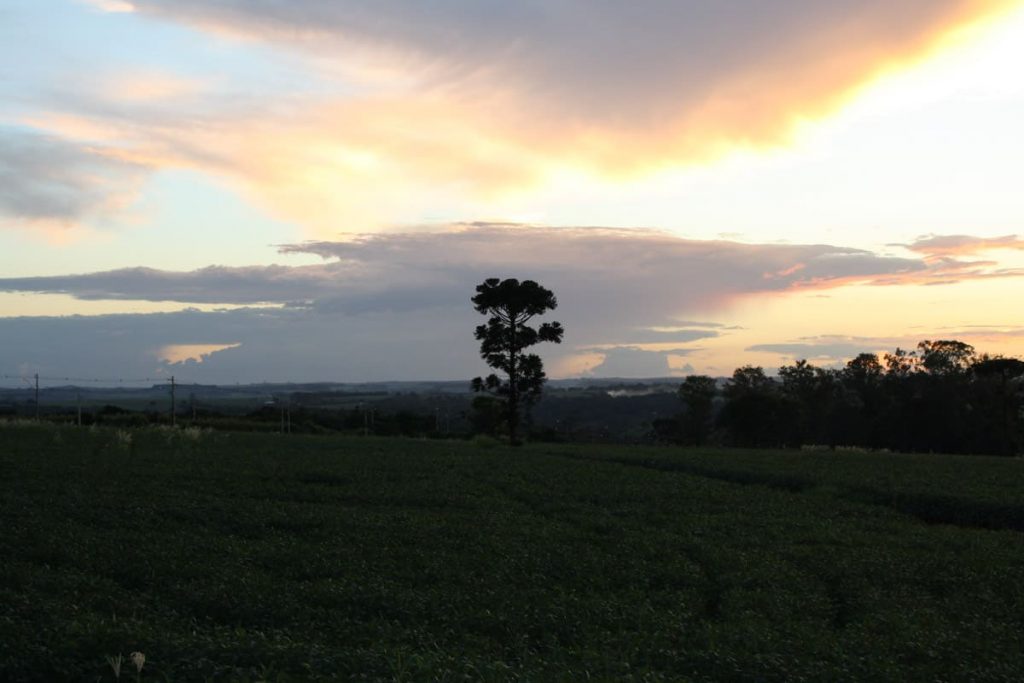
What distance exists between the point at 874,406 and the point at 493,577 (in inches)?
3075

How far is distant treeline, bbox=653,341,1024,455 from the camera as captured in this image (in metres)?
74.4

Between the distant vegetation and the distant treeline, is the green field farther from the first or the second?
the distant treeline

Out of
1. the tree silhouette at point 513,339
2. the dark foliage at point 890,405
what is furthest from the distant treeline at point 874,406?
the tree silhouette at point 513,339

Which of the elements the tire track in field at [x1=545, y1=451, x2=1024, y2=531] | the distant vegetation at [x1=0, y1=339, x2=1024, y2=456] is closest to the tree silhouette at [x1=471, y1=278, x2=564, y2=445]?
the distant vegetation at [x1=0, y1=339, x2=1024, y2=456]

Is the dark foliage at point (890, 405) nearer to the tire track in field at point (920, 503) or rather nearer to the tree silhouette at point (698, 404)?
the tree silhouette at point (698, 404)

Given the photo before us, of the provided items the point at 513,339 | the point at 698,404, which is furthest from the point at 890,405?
the point at 513,339

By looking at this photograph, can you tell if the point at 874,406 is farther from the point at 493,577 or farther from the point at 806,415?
the point at 493,577

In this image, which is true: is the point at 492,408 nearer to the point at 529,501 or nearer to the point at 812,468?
the point at 812,468

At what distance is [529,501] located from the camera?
87.8 feet

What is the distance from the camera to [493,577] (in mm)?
15969

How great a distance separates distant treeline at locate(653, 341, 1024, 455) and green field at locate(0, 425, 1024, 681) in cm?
4815

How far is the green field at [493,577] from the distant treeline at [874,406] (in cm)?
4815

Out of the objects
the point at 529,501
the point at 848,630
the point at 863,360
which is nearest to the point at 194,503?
the point at 529,501

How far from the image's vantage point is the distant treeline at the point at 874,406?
74.4 metres
